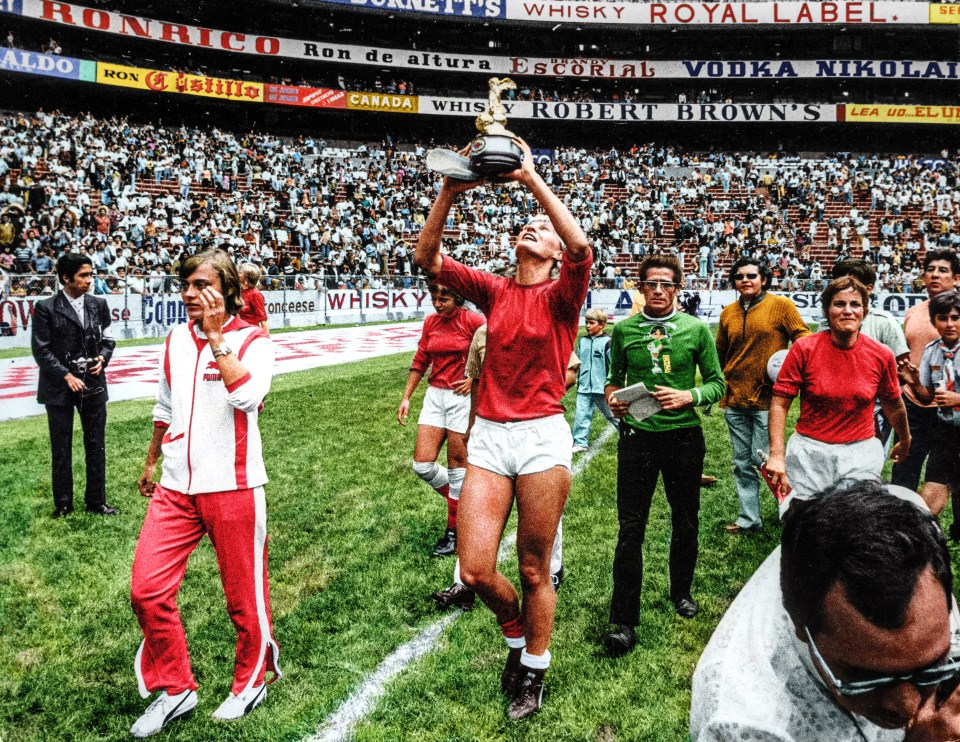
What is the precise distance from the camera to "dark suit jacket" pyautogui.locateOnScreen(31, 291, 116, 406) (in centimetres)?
569

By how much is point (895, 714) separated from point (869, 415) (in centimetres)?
326

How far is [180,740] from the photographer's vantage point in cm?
305

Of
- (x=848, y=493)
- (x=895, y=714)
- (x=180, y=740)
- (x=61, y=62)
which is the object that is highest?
(x=61, y=62)

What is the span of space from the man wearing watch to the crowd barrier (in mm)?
13570

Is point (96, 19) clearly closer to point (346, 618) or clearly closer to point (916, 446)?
point (346, 618)

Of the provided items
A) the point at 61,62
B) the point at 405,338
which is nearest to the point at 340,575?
the point at 405,338

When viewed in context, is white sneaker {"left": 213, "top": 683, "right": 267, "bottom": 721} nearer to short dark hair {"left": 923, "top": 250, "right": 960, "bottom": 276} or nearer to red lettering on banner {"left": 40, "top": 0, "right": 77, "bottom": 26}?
short dark hair {"left": 923, "top": 250, "right": 960, "bottom": 276}

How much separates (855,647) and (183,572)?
290 cm

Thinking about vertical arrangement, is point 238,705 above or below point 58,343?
below

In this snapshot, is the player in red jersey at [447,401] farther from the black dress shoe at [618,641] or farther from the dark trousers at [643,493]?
the black dress shoe at [618,641]

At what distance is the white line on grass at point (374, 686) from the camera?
313cm

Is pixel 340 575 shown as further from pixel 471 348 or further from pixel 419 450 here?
pixel 471 348

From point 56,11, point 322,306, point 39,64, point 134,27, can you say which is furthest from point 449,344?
point 134,27

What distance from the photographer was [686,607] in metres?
4.20
